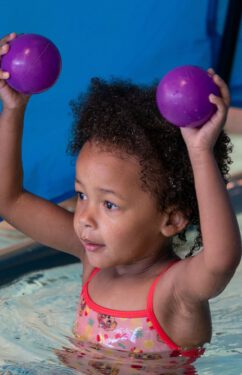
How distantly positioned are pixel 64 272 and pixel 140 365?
627mm

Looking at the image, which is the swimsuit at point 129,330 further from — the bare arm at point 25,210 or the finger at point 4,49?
the finger at point 4,49

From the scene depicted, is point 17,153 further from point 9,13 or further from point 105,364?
point 9,13

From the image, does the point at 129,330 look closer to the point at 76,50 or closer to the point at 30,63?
the point at 30,63

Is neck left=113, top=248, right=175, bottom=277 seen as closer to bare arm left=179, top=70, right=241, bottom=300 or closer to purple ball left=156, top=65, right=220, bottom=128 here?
bare arm left=179, top=70, right=241, bottom=300

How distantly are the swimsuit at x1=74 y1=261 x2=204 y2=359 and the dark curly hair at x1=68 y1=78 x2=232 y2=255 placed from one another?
0.12m

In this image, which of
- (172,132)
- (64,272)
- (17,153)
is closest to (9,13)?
(64,272)

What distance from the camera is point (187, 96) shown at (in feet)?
3.84

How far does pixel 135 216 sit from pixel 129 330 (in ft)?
0.59

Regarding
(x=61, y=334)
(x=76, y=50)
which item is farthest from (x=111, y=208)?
(x=76, y=50)

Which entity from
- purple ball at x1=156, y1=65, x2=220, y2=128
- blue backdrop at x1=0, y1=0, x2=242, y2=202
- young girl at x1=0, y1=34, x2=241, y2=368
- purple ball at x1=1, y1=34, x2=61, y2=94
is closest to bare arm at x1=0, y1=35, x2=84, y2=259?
young girl at x1=0, y1=34, x2=241, y2=368

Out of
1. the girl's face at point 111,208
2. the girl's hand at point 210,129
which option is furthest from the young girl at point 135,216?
the girl's hand at point 210,129

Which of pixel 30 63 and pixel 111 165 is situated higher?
pixel 30 63

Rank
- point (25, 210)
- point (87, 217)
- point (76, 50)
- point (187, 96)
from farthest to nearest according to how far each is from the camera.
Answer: point (76, 50)
point (25, 210)
point (87, 217)
point (187, 96)

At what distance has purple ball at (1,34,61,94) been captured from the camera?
136 centimetres
